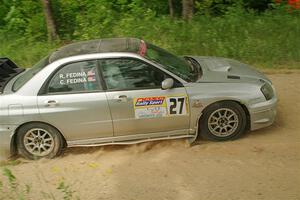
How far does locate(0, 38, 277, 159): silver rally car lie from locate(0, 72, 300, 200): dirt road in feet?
0.75

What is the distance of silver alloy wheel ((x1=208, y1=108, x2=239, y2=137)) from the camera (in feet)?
19.6

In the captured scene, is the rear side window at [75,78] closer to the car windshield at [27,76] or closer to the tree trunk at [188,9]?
the car windshield at [27,76]

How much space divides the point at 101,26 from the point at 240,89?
6578 millimetres

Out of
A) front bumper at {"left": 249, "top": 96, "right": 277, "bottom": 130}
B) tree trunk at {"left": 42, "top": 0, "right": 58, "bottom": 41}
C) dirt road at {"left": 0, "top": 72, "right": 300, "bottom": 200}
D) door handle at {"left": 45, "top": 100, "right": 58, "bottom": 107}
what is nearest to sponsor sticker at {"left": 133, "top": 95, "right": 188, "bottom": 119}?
dirt road at {"left": 0, "top": 72, "right": 300, "bottom": 200}

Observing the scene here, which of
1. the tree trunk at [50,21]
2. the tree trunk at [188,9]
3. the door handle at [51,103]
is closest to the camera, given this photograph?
the door handle at [51,103]

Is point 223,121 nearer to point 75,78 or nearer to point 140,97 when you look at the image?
point 140,97

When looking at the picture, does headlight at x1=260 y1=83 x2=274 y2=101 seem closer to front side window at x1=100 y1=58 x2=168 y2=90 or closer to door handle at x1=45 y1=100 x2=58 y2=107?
front side window at x1=100 y1=58 x2=168 y2=90

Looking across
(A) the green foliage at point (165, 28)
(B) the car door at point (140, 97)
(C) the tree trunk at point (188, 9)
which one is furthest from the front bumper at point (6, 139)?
(C) the tree trunk at point (188, 9)

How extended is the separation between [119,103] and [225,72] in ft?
5.68

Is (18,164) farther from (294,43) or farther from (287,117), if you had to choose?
(294,43)

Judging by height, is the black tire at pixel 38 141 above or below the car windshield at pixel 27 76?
below

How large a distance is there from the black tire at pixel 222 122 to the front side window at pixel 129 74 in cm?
88

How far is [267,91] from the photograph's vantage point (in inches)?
239

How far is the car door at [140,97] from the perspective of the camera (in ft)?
18.9
